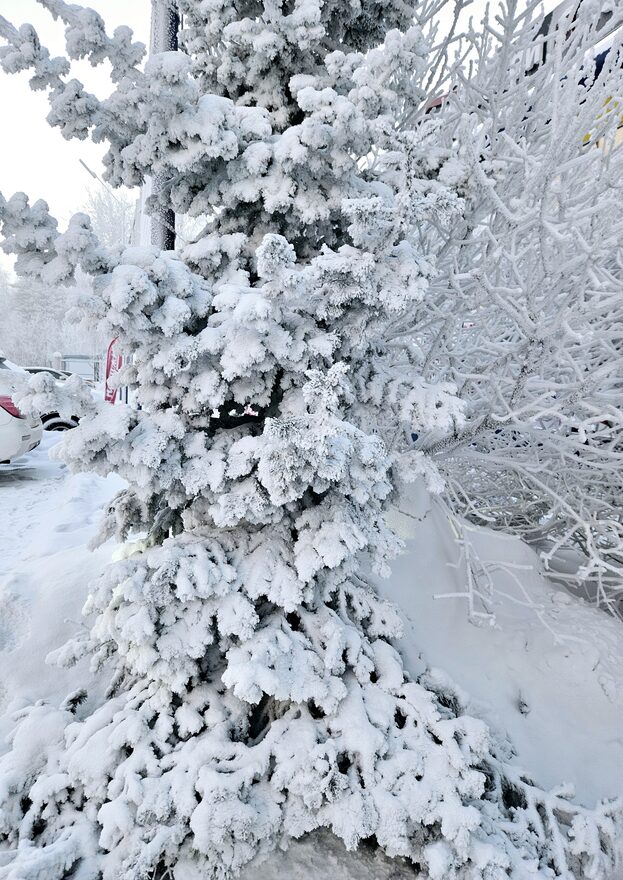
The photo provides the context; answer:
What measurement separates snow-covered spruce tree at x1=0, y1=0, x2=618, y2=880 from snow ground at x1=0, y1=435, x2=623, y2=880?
426 mm

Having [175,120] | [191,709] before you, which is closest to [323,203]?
[175,120]

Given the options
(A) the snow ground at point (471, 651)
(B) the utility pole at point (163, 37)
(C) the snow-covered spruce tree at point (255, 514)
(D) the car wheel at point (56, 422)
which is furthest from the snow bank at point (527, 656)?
(D) the car wheel at point (56, 422)

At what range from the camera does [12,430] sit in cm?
789

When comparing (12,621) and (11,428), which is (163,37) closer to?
(12,621)

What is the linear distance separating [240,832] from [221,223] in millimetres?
3261

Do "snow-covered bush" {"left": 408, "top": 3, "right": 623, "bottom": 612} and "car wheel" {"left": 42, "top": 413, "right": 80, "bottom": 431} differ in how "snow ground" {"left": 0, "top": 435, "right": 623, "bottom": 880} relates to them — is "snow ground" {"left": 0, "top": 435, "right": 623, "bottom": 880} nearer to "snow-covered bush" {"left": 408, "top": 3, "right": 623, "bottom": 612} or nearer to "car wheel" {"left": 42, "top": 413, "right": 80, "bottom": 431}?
"snow-covered bush" {"left": 408, "top": 3, "right": 623, "bottom": 612}

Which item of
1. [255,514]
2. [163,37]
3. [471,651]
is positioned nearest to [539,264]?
[255,514]

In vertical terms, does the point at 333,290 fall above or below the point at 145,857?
above

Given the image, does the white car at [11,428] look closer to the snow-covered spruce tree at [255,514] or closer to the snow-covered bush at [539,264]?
the snow-covered spruce tree at [255,514]

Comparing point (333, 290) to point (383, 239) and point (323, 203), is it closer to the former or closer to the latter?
point (383, 239)

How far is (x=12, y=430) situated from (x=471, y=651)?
737cm

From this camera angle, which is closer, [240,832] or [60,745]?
[240,832]

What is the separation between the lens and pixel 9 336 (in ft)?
129

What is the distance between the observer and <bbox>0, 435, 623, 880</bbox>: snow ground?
3197mm
